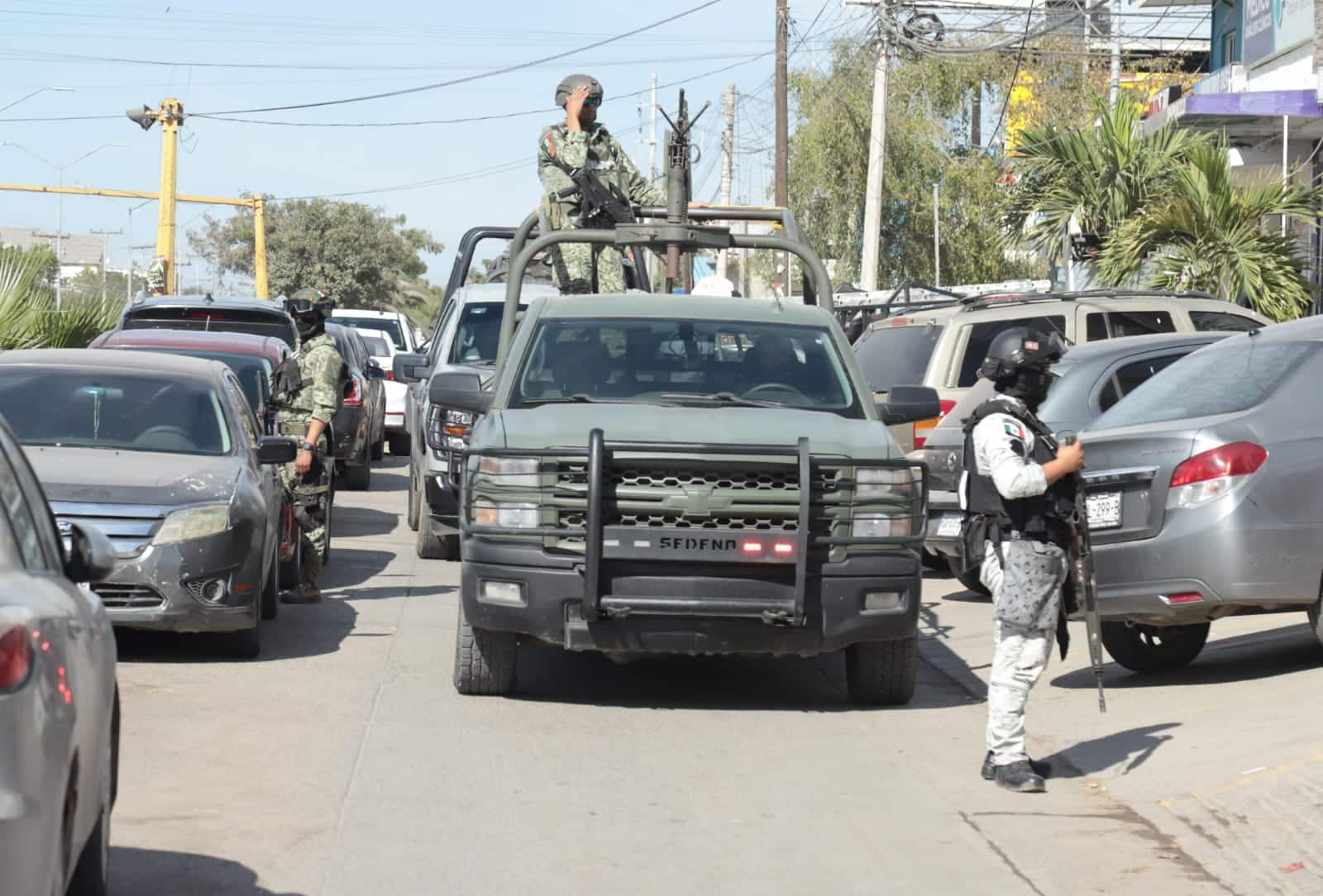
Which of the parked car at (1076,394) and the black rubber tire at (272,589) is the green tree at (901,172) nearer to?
the parked car at (1076,394)

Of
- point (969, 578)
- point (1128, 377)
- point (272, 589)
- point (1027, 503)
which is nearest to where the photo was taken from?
point (1027, 503)

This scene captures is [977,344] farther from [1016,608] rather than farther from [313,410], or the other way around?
[1016,608]

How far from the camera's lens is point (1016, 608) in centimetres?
743

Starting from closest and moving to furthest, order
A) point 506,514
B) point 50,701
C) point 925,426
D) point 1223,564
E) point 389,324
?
point 50,701
point 506,514
point 1223,564
point 925,426
point 389,324

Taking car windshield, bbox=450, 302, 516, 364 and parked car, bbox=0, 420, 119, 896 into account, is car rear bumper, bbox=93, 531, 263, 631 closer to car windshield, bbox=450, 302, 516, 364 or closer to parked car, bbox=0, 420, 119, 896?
parked car, bbox=0, 420, 119, 896

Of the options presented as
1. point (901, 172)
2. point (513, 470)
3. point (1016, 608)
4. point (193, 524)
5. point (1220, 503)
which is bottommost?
point (1016, 608)

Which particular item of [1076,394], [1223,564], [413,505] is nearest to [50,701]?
[1223,564]

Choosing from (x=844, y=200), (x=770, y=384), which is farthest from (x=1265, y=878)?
(x=844, y=200)

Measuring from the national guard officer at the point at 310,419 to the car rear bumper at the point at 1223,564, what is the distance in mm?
5389

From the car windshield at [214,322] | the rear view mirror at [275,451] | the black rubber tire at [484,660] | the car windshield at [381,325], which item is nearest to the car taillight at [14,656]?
the black rubber tire at [484,660]

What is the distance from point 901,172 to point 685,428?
35.6m

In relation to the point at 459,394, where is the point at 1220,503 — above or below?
below

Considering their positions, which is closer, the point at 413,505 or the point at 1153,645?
the point at 1153,645

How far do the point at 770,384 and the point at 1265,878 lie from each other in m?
4.21
